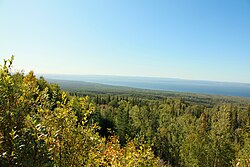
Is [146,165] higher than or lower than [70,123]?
lower

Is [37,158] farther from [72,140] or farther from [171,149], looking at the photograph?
[171,149]

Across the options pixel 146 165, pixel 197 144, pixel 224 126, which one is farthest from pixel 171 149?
pixel 146 165

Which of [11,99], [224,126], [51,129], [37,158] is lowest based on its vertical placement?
[224,126]

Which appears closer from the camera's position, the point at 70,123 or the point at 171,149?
the point at 70,123

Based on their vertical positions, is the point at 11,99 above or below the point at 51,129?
above

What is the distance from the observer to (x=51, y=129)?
409 centimetres

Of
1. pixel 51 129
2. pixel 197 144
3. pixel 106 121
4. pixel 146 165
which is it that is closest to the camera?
pixel 51 129

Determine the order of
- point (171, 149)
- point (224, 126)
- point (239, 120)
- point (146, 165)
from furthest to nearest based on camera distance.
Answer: point (239, 120) → point (171, 149) → point (224, 126) → point (146, 165)

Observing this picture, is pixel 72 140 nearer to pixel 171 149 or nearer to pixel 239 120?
pixel 171 149

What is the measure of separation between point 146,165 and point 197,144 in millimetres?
19974

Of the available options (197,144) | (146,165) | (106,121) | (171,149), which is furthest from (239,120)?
(146,165)

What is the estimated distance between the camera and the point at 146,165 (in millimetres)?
5637

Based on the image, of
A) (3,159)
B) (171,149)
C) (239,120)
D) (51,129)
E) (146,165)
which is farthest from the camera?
(239,120)

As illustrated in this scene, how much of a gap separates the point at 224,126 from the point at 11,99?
18973mm
